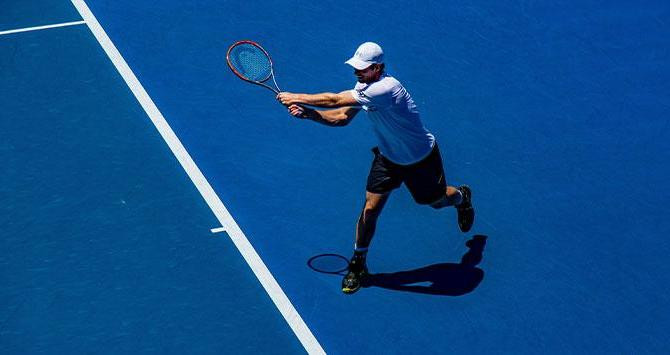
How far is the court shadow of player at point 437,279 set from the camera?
28.4 ft

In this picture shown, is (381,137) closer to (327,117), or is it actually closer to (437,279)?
(327,117)

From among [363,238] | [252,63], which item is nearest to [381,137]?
[363,238]

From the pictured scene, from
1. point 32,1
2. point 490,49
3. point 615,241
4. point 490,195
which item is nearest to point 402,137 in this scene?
point 490,195

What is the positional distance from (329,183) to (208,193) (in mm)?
1209

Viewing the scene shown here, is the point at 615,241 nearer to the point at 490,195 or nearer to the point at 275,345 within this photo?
the point at 490,195

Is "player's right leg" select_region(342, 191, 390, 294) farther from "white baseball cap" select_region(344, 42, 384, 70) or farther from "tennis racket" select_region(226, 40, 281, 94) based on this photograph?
"tennis racket" select_region(226, 40, 281, 94)

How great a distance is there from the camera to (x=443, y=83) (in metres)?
11.3

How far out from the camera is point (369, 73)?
313 inches

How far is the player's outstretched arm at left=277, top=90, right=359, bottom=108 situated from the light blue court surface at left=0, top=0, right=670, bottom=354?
1663 mm

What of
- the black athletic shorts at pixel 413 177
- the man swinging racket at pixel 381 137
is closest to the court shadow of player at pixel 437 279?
the man swinging racket at pixel 381 137

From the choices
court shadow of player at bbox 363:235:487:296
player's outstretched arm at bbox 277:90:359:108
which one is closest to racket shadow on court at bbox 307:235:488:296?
court shadow of player at bbox 363:235:487:296

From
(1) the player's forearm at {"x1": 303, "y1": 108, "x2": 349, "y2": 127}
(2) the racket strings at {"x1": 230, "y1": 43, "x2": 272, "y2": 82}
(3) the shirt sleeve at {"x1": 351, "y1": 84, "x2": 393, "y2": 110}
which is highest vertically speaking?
(3) the shirt sleeve at {"x1": 351, "y1": 84, "x2": 393, "y2": 110}

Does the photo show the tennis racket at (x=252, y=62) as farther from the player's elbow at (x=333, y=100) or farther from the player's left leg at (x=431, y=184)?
the player's left leg at (x=431, y=184)

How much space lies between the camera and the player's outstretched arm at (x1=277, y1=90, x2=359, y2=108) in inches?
306
